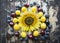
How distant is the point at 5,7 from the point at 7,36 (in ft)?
1.25

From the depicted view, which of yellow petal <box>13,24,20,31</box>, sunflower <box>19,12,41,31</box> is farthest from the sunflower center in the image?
yellow petal <box>13,24,20,31</box>

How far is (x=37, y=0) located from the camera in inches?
164

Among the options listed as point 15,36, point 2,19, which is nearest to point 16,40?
point 15,36

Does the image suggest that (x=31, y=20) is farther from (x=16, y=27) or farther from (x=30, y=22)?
(x=16, y=27)

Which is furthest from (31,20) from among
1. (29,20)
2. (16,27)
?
(16,27)

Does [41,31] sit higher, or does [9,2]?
[9,2]

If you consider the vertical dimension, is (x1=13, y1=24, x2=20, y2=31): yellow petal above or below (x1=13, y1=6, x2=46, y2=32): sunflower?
below

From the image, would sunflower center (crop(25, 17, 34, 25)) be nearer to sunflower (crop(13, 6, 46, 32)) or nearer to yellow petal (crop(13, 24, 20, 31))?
sunflower (crop(13, 6, 46, 32))

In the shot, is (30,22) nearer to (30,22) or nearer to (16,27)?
(30,22)

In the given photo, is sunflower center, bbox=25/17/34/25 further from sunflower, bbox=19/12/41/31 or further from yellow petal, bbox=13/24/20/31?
yellow petal, bbox=13/24/20/31

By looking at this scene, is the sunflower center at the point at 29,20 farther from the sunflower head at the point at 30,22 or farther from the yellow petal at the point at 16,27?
the yellow petal at the point at 16,27

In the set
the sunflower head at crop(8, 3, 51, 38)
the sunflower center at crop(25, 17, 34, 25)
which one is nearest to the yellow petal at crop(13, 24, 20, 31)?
the sunflower head at crop(8, 3, 51, 38)

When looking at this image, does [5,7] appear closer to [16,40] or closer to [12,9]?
[12,9]

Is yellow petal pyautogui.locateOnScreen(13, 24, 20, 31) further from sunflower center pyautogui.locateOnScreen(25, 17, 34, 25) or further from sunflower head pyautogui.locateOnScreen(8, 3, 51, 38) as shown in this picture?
sunflower center pyautogui.locateOnScreen(25, 17, 34, 25)
